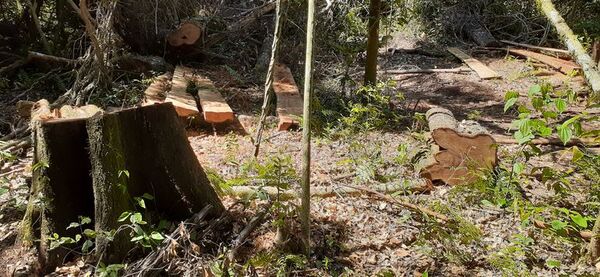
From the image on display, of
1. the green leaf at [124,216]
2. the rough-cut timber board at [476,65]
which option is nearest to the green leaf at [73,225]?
the green leaf at [124,216]

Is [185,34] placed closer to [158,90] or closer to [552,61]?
[158,90]

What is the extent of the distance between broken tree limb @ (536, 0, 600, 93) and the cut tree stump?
3.51ft

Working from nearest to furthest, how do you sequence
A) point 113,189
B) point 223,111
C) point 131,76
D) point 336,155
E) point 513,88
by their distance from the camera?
point 113,189, point 336,155, point 223,111, point 131,76, point 513,88

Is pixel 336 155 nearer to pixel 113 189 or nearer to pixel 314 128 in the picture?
pixel 314 128

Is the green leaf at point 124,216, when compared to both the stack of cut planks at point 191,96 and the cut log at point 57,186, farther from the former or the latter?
the stack of cut planks at point 191,96

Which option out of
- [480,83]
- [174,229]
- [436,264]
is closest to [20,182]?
[174,229]

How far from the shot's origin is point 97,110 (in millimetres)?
3107

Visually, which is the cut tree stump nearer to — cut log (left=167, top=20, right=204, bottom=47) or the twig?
the twig

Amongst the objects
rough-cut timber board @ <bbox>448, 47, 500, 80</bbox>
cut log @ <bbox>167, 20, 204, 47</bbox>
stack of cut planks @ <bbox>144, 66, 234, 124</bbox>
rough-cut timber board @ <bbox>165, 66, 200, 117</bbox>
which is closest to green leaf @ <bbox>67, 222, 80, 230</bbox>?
stack of cut planks @ <bbox>144, 66, 234, 124</bbox>

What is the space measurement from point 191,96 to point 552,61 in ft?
24.6

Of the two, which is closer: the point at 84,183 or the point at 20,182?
the point at 84,183

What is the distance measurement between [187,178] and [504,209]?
273 centimetres

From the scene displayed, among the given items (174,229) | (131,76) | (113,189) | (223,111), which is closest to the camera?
(113,189)

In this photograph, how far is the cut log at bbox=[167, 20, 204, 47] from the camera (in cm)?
846
